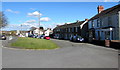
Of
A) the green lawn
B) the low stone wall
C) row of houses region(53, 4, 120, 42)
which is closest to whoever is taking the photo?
the green lawn

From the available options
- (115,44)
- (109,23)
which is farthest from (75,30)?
(115,44)

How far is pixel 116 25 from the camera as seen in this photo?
27.8 metres

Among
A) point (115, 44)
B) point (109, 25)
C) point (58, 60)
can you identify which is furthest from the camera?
point (109, 25)

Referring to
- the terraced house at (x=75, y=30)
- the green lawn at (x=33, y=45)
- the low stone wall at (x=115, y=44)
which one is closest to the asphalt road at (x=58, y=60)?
the green lawn at (x=33, y=45)

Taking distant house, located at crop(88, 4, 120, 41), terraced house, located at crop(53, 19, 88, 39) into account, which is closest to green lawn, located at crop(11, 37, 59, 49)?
distant house, located at crop(88, 4, 120, 41)

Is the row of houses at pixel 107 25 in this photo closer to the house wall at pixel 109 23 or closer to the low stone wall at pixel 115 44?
the house wall at pixel 109 23

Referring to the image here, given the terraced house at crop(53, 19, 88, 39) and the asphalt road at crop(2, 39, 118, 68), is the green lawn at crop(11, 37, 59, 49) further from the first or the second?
the terraced house at crop(53, 19, 88, 39)

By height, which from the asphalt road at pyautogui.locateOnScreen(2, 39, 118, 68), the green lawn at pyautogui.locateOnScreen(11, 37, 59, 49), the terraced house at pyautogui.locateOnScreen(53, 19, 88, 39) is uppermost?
the terraced house at pyautogui.locateOnScreen(53, 19, 88, 39)

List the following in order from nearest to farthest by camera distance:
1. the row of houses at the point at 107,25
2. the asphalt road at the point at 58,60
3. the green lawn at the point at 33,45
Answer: the asphalt road at the point at 58,60, the green lawn at the point at 33,45, the row of houses at the point at 107,25

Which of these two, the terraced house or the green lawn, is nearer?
the green lawn

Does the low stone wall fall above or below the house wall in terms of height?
below

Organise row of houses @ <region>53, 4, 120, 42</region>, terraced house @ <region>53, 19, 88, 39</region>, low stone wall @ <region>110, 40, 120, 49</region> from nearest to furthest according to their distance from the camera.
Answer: low stone wall @ <region>110, 40, 120, 49</region> → row of houses @ <region>53, 4, 120, 42</region> → terraced house @ <region>53, 19, 88, 39</region>

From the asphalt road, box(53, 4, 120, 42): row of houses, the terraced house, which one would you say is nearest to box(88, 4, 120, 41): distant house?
box(53, 4, 120, 42): row of houses

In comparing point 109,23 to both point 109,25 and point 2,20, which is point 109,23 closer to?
point 109,25
